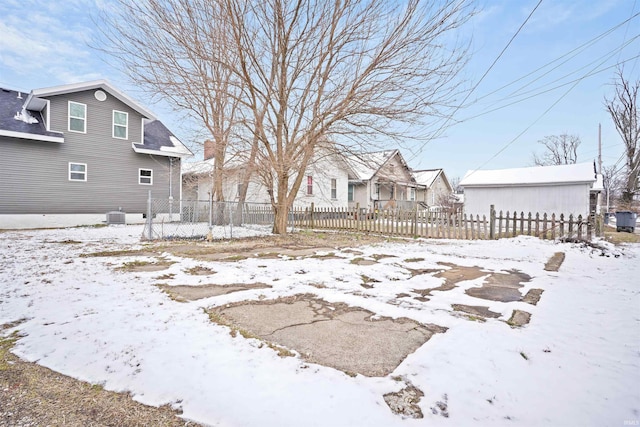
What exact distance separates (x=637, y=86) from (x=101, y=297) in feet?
107

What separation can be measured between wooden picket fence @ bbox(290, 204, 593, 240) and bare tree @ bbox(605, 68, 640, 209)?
47.3 ft

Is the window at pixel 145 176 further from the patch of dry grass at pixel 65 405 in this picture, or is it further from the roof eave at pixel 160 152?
the patch of dry grass at pixel 65 405

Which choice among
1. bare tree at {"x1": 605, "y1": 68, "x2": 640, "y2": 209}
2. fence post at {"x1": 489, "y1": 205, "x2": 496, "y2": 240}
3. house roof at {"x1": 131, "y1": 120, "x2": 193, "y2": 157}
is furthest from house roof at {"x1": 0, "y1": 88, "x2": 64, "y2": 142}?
bare tree at {"x1": 605, "y1": 68, "x2": 640, "y2": 209}

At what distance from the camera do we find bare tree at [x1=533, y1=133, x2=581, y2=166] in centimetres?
3816

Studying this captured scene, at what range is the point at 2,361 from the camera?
2.14 meters

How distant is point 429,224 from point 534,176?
38.0 ft

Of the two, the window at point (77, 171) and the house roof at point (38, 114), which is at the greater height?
the house roof at point (38, 114)

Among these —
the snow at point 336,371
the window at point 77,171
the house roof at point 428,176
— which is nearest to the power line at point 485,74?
the snow at point 336,371

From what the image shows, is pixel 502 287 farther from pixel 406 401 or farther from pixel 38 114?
pixel 38 114

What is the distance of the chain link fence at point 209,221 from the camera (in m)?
9.62

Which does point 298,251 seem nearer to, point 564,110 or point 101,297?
point 101,297

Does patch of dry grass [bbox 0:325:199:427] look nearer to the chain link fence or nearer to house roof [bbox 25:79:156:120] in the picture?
the chain link fence

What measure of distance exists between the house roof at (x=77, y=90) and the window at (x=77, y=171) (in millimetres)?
2887

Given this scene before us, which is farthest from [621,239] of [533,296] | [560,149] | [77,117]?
[560,149]
